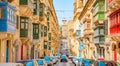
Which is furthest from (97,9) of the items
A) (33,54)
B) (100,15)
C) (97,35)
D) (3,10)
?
(3,10)

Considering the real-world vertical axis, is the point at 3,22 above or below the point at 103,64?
above

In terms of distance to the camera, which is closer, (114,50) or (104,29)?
(114,50)

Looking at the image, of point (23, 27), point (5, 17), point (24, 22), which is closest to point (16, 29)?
point (23, 27)

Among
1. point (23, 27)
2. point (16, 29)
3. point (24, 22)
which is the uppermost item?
point (24, 22)

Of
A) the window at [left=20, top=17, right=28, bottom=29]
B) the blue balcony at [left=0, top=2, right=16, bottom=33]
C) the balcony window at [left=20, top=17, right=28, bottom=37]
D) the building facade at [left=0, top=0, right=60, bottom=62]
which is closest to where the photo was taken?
the blue balcony at [left=0, top=2, right=16, bottom=33]

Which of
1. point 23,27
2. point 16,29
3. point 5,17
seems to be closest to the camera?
point 5,17

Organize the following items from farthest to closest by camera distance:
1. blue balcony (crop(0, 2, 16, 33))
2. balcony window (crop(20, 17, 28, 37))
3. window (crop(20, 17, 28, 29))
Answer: window (crop(20, 17, 28, 29)) → balcony window (crop(20, 17, 28, 37)) → blue balcony (crop(0, 2, 16, 33))

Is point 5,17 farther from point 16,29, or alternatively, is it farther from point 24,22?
point 24,22

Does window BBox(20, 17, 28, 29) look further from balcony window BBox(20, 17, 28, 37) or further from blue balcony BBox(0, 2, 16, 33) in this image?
blue balcony BBox(0, 2, 16, 33)

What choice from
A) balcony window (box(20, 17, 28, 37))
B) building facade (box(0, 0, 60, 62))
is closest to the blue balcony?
building facade (box(0, 0, 60, 62))

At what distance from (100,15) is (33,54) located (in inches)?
540

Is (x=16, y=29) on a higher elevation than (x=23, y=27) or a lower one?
lower

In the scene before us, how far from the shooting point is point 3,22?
23.5 metres

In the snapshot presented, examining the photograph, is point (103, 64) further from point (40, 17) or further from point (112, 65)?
point (40, 17)
